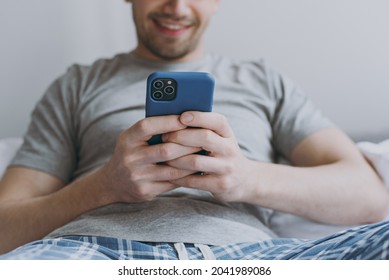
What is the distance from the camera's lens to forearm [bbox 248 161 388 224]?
877 millimetres

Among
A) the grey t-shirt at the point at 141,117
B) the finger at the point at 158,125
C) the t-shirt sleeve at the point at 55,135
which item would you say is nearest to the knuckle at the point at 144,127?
the finger at the point at 158,125

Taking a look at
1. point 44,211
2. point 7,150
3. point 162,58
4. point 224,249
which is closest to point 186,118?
point 224,249

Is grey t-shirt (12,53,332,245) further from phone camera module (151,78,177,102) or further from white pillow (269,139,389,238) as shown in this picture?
phone camera module (151,78,177,102)

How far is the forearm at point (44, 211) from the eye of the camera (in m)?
0.85

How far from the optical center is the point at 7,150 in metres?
1.10

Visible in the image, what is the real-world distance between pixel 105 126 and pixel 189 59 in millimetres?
258

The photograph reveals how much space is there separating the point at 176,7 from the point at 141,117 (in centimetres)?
24

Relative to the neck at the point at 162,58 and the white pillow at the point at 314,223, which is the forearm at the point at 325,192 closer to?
the white pillow at the point at 314,223

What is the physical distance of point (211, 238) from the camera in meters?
0.81

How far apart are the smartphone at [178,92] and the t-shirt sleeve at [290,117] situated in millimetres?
336

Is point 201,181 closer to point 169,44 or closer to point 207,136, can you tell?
point 207,136

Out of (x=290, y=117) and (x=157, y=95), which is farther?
(x=290, y=117)
